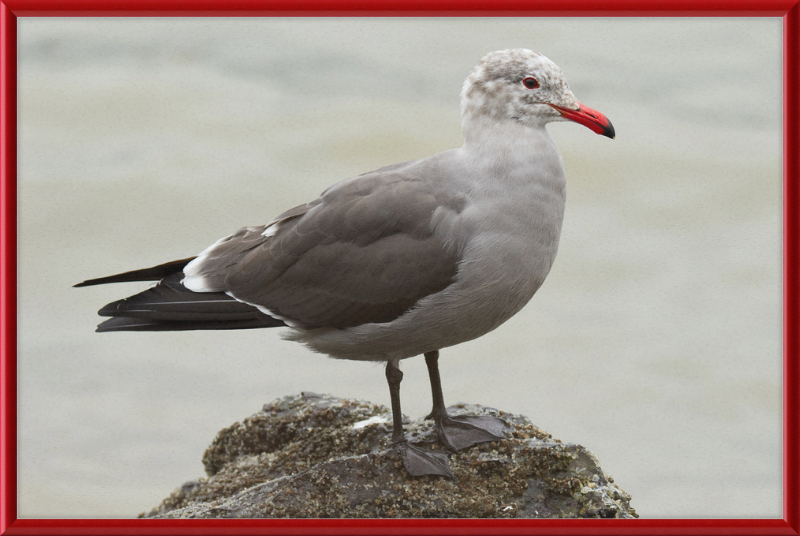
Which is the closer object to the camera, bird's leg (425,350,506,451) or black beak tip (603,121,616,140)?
black beak tip (603,121,616,140)

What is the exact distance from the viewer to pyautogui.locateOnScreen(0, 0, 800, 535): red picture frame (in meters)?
4.88

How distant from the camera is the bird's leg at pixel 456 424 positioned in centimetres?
569

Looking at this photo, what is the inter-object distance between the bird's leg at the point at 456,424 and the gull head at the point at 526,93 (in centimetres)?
161

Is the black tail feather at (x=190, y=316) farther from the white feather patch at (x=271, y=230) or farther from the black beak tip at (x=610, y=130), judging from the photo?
the black beak tip at (x=610, y=130)

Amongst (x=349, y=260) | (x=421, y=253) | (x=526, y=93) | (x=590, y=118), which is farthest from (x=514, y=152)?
(x=349, y=260)

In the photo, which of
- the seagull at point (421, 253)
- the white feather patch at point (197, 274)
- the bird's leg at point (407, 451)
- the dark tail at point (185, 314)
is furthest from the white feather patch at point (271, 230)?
the bird's leg at point (407, 451)

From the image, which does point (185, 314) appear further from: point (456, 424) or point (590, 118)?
point (590, 118)

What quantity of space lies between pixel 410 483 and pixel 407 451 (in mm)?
208

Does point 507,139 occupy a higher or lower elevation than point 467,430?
higher

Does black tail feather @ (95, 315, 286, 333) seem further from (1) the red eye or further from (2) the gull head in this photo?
(1) the red eye

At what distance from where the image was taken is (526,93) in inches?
202

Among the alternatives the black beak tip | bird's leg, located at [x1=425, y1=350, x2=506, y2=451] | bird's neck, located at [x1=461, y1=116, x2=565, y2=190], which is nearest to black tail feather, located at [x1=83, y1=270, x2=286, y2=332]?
bird's leg, located at [x1=425, y1=350, x2=506, y2=451]
